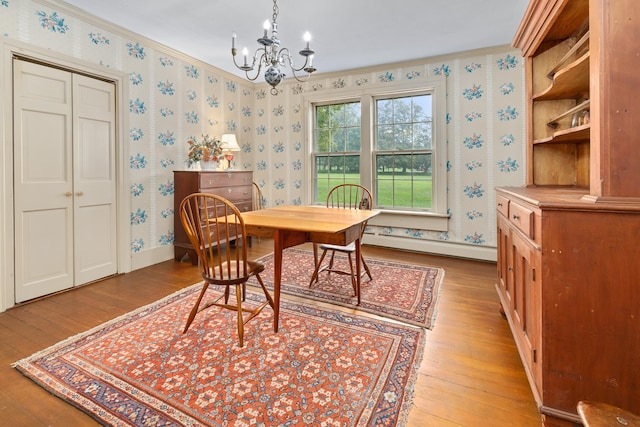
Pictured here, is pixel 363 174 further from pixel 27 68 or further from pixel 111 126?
pixel 27 68

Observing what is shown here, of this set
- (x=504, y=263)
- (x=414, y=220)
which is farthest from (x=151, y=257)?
(x=504, y=263)

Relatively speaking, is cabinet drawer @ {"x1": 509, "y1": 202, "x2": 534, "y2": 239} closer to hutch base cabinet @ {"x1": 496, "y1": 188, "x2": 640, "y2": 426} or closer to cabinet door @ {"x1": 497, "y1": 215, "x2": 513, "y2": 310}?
hutch base cabinet @ {"x1": 496, "y1": 188, "x2": 640, "y2": 426}

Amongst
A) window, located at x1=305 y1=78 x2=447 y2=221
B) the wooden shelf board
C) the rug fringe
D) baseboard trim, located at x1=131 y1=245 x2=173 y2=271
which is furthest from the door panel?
the wooden shelf board

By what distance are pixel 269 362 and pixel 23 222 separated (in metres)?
2.43

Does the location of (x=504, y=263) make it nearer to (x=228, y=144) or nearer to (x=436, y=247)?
(x=436, y=247)

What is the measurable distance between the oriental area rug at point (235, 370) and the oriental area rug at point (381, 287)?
8.8 inches

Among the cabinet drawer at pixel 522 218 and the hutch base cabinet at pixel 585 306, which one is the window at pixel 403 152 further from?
the hutch base cabinet at pixel 585 306

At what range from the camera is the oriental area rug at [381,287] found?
2.39 meters

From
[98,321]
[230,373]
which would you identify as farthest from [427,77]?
[98,321]

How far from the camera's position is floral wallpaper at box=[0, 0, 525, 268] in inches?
133

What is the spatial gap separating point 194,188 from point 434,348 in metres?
2.98

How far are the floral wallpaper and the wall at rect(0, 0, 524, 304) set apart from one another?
0.01 m

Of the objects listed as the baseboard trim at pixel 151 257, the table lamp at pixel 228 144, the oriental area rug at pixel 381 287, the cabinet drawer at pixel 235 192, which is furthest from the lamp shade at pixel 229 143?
the oriental area rug at pixel 381 287

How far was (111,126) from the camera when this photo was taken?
3203 millimetres
